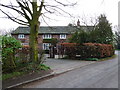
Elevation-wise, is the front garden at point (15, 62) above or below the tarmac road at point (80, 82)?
above

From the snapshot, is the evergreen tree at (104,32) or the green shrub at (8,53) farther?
the evergreen tree at (104,32)

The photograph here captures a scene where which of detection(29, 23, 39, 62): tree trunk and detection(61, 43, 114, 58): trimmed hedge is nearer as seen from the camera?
detection(29, 23, 39, 62): tree trunk

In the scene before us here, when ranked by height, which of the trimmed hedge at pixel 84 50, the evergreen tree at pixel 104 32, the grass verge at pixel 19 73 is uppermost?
the evergreen tree at pixel 104 32

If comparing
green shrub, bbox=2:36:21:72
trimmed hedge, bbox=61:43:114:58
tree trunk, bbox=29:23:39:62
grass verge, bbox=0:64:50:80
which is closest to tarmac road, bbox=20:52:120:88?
grass verge, bbox=0:64:50:80

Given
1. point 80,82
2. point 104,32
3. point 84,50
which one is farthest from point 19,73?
point 104,32

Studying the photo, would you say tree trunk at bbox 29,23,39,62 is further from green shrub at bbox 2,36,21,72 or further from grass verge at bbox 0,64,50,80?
green shrub at bbox 2,36,21,72

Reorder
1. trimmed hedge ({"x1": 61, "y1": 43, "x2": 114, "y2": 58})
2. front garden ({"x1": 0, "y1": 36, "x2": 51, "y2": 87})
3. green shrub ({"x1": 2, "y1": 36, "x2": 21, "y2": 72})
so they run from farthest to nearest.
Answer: trimmed hedge ({"x1": 61, "y1": 43, "x2": 114, "y2": 58})
green shrub ({"x1": 2, "y1": 36, "x2": 21, "y2": 72})
front garden ({"x1": 0, "y1": 36, "x2": 51, "y2": 87})

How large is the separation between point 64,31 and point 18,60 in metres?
32.9

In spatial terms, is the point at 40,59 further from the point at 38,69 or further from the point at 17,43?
the point at 17,43

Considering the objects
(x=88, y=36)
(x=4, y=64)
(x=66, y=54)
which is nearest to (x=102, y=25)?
(x=88, y=36)

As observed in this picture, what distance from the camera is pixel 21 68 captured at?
27.7ft

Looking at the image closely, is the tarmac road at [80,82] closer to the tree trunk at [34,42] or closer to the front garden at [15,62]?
the front garden at [15,62]

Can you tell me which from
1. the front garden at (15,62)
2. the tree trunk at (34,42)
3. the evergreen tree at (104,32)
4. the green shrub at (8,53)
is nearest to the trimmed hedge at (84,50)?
the evergreen tree at (104,32)

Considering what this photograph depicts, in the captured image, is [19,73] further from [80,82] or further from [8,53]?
[80,82]
